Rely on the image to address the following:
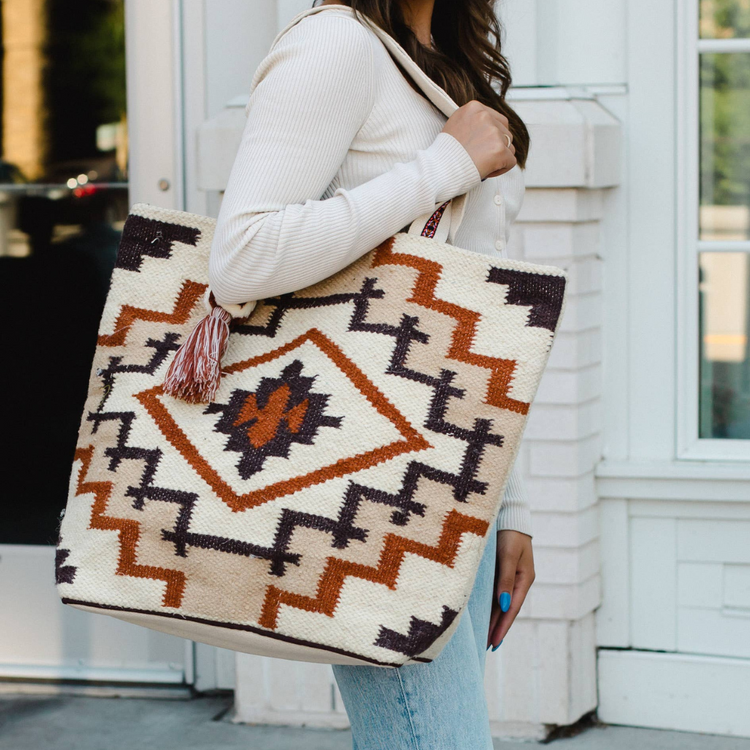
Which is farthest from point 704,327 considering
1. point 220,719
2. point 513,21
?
point 220,719

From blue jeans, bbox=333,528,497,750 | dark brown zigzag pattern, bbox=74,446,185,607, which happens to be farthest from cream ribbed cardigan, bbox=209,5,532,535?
blue jeans, bbox=333,528,497,750

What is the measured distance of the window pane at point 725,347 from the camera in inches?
110

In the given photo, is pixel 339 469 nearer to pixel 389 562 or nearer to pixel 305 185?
pixel 389 562

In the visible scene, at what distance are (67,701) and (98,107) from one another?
1.78m

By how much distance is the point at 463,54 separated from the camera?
162cm

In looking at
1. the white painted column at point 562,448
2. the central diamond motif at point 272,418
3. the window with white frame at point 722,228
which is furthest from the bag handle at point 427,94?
the window with white frame at point 722,228

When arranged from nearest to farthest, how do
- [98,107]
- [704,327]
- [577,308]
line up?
[577,308], [704,327], [98,107]

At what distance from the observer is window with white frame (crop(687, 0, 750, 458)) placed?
272 cm

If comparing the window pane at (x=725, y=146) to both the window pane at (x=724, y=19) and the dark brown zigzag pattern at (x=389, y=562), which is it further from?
the dark brown zigzag pattern at (x=389, y=562)

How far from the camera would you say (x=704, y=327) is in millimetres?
2803

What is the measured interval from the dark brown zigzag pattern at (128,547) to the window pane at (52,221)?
194cm

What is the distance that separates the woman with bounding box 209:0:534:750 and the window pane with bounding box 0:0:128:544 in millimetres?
1837

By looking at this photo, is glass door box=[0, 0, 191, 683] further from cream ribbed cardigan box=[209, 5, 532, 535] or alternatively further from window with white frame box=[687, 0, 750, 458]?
cream ribbed cardigan box=[209, 5, 532, 535]

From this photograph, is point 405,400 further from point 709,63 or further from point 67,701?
point 67,701
